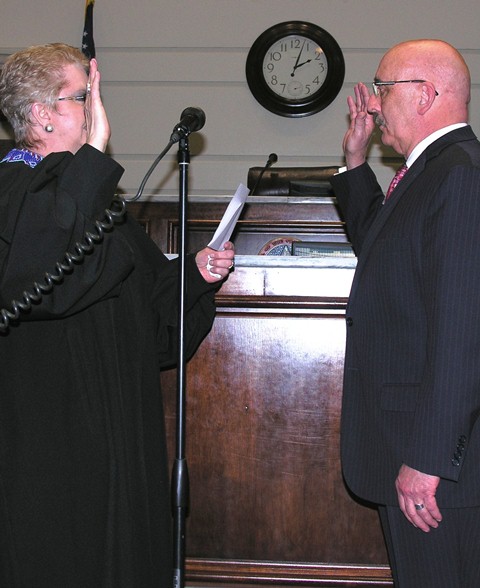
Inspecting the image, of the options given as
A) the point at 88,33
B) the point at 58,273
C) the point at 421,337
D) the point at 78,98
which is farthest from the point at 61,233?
the point at 88,33

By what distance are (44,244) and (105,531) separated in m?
0.65

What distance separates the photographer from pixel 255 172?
4148mm

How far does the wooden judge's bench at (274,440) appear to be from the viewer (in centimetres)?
217

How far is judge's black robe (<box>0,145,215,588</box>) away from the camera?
5.36ft

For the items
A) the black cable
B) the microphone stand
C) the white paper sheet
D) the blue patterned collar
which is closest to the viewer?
the black cable

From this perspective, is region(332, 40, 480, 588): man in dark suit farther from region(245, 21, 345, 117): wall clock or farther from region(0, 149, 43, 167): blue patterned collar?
region(245, 21, 345, 117): wall clock

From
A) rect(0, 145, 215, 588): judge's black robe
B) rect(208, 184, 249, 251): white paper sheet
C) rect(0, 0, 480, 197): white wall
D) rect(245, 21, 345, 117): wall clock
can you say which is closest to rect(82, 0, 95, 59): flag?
rect(0, 0, 480, 197): white wall

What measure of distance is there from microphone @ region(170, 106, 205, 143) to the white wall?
143 inches

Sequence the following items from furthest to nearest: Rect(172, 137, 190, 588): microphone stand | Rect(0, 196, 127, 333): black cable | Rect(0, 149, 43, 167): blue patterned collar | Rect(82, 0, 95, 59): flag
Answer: Rect(82, 0, 95, 59): flag, Rect(0, 149, 43, 167): blue patterned collar, Rect(172, 137, 190, 588): microphone stand, Rect(0, 196, 127, 333): black cable

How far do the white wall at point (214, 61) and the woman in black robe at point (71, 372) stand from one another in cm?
359

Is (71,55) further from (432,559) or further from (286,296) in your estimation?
(432,559)

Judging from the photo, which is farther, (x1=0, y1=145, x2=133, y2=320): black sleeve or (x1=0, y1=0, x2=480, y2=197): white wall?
(x1=0, y1=0, x2=480, y2=197): white wall

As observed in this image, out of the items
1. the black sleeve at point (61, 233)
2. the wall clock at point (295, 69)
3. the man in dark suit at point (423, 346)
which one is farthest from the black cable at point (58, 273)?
the wall clock at point (295, 69)

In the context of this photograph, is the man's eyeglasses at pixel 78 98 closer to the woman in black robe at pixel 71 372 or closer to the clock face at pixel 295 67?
the woman in black robe at pixel 71 372
